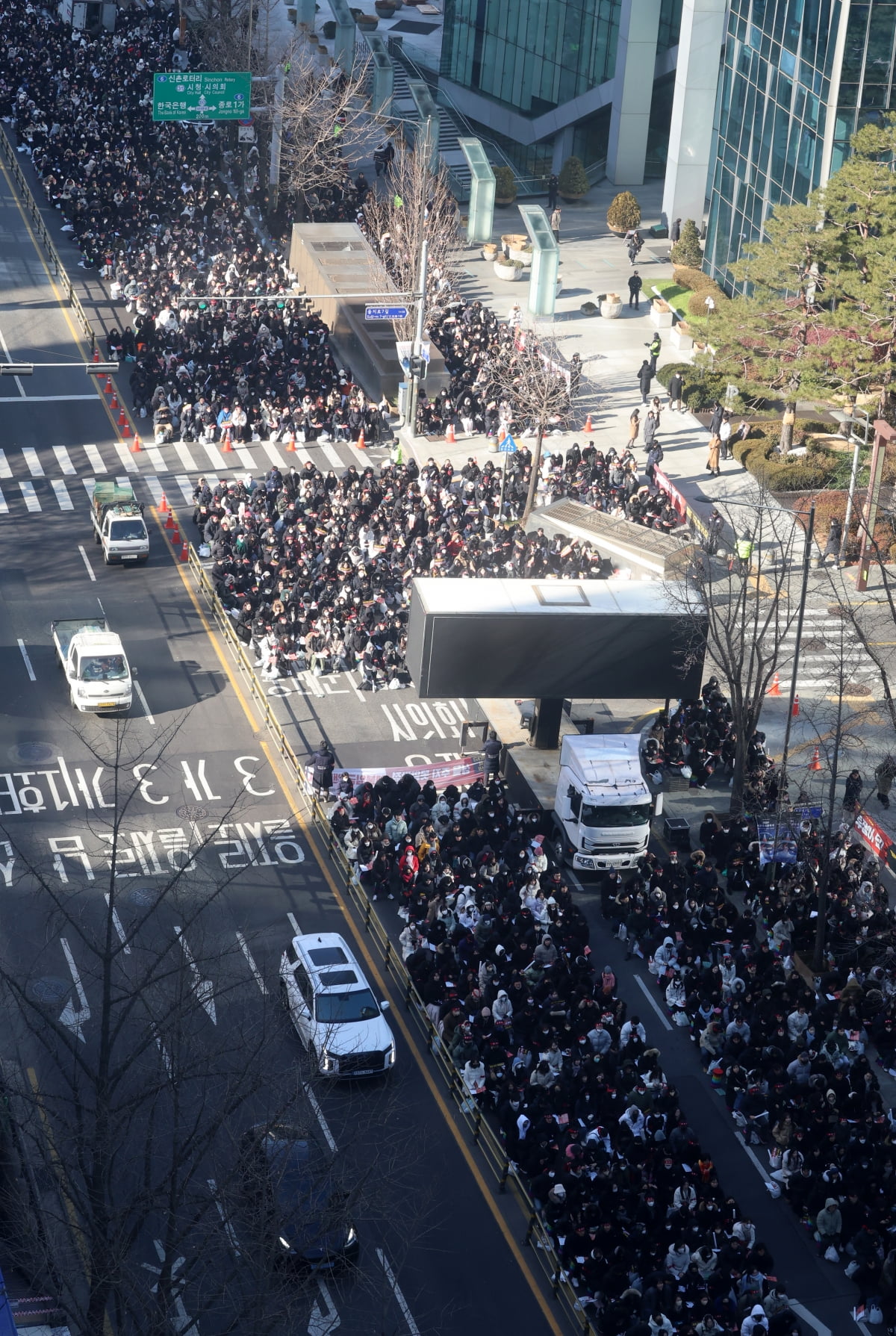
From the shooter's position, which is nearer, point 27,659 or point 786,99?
point 27,659

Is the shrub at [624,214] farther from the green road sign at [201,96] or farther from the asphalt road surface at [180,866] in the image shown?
the asphalt road surface at [180,866]

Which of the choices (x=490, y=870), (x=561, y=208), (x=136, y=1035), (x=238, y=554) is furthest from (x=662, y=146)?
(x=136, y=1035)

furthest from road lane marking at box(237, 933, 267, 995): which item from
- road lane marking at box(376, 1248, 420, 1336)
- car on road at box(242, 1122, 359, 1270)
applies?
road lane marking at box(376, 1248, 420, 1336)

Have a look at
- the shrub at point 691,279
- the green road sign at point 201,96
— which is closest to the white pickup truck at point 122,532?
the green road sign at point 201,96

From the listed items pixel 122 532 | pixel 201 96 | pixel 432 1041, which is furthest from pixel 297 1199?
pixel 201 96

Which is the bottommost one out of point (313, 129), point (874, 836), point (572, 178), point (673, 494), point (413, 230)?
point (874, 836)

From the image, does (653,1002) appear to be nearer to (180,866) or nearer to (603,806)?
(603,806)
